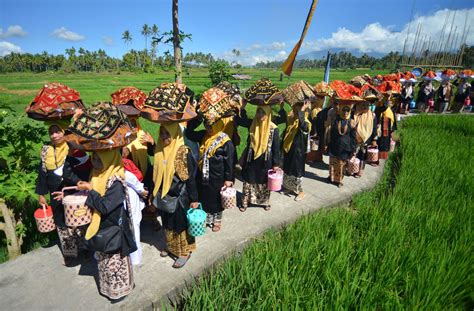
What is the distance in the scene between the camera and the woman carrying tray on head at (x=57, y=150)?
266 centimetres

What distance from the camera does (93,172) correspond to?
2.32 m

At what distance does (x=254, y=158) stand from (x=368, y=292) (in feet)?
7.42

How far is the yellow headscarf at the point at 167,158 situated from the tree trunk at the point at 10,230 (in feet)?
5.67

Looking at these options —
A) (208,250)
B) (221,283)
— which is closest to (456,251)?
(221,283)

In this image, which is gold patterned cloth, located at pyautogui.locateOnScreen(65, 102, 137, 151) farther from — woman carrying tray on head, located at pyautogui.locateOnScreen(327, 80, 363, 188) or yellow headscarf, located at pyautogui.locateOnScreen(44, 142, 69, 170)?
woman carrying tray on head, located at pyautogui.locateOnScreen(327, 80, 363, 188)

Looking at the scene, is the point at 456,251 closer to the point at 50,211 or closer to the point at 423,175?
the point at 423,175

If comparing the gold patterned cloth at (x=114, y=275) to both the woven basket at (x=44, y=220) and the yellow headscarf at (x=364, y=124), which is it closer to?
the woven basket at (x=44, y=220)

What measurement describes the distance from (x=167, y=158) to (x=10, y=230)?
198 centimetres

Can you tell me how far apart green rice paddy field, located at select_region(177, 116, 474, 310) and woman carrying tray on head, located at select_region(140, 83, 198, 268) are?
568 millimetres

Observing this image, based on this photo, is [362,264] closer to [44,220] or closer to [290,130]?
[290,130]

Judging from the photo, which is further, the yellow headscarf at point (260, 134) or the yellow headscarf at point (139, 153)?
the yellow headscarf at point (260, 134)

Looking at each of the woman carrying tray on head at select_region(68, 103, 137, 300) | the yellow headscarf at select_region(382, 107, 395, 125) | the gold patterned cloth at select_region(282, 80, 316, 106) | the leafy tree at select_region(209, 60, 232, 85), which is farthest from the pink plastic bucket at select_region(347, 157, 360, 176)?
the leafy tree at select_region(209, 60, 232, 85)

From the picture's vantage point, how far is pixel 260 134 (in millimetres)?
3926

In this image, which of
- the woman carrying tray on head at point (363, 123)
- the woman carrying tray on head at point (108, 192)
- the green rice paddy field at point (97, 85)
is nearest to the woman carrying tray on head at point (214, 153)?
the woman carrying tray on head at point (108, 192)
